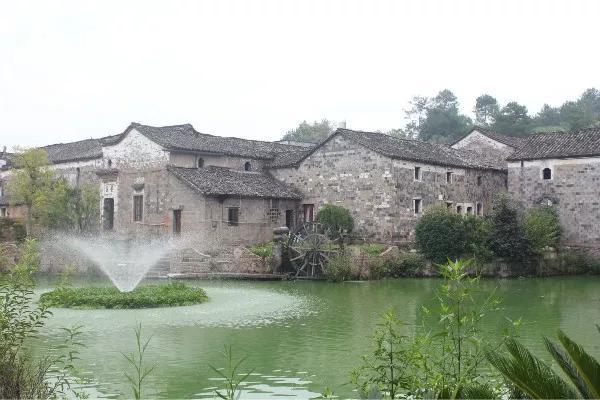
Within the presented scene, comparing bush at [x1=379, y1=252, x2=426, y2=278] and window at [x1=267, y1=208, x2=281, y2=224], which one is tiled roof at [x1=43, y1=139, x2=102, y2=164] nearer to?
window at [x1=267, y1=208, x2=281, y2=224]

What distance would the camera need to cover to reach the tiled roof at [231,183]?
30.0 metres

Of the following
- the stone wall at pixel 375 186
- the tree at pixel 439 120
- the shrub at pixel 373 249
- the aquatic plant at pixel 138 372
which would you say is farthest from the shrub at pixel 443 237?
the tree at pixel 439 120

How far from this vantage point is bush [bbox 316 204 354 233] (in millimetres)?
31312

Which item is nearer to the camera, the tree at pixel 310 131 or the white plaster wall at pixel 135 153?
the white plaster wall at pixel 135 153

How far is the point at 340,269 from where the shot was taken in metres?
26.2

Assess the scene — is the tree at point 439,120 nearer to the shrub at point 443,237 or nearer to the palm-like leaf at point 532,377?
the shrub at point 443,237

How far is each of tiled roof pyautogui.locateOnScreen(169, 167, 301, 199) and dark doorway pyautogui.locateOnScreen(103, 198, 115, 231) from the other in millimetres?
6101

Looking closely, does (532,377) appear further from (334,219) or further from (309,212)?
(309,212)

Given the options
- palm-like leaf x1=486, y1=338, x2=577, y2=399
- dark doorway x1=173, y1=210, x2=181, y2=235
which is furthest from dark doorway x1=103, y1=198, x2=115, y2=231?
palm-like leaf x1=486, y1=338, x2=577, y2=399

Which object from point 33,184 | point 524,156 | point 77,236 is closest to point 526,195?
point 524,156

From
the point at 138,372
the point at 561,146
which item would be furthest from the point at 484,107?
the point at 138,372

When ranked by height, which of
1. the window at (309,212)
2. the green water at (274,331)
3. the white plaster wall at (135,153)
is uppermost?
the white plaster wall at (135,153)

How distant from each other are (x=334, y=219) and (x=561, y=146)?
11.4 metres

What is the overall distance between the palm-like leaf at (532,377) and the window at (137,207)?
30089mm
